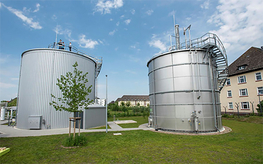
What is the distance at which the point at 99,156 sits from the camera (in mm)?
7734

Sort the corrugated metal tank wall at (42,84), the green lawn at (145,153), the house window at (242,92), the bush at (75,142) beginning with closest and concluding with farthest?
the green lawn at (145,153), the bush at (75,142), the corrugated metal tank wall at (42,84), the house window at (242,92)

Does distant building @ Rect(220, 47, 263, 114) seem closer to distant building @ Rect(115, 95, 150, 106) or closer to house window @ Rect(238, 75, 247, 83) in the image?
house window @ Rect(238, 75, 247, 83)

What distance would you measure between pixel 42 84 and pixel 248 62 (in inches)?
1428

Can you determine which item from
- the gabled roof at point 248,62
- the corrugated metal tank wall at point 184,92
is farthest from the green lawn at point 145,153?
the gabled roof at point 248,62

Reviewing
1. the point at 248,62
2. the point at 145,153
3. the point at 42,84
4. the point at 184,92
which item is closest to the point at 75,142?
the point at 145,153

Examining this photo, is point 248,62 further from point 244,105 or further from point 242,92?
point 244,105

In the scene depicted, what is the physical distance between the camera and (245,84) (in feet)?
92.2

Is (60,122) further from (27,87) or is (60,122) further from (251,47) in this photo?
(251,47)

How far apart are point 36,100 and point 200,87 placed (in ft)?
60.6

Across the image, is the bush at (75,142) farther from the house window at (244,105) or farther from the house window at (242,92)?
the house window at (242,92)

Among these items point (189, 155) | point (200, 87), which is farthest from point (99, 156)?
point (200, 87)

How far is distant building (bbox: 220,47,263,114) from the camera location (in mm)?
26125

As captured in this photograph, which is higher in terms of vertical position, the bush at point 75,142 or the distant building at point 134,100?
the distant building at point 134,100

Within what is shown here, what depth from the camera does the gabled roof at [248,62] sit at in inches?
1050
